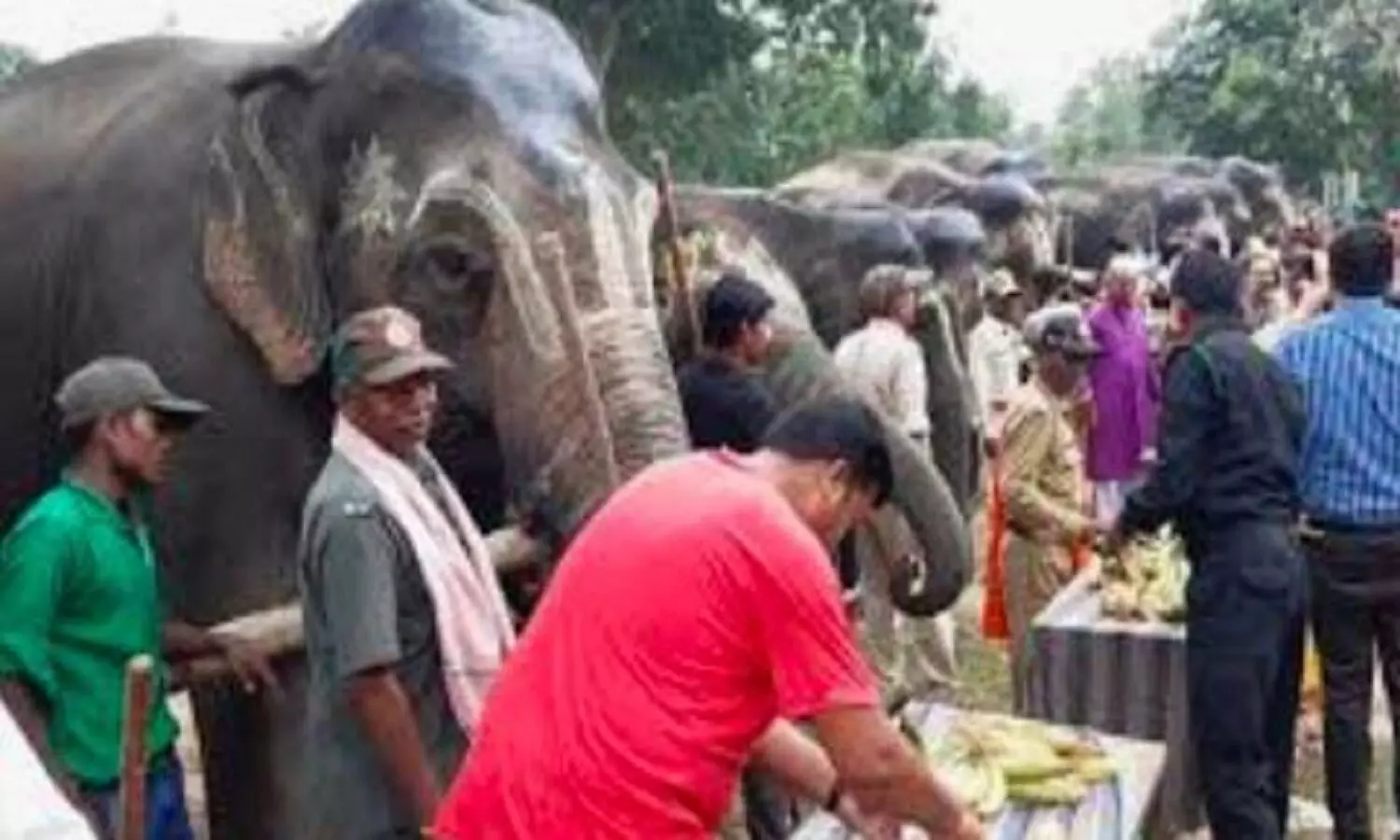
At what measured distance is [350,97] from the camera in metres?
A: 5.95

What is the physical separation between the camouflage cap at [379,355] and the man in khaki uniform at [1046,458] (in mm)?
4311

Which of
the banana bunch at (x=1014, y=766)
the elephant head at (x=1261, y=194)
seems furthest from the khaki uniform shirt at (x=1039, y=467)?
the elephant head at (x=1261, y=194)

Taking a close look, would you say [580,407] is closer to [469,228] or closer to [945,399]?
[469,228]

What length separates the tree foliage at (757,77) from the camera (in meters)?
31.7

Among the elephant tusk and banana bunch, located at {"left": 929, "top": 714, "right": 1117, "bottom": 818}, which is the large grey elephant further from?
banana bunch, located at {"left": 929, "top": 714, "right": 1117, "bottom": 818}

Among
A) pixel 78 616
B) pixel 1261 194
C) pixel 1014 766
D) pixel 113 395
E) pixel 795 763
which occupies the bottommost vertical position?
pixel 1261 194

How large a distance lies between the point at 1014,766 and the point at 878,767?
2.21m

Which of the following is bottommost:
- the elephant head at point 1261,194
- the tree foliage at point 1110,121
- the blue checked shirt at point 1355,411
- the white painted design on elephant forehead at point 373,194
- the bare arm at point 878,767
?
the tree foliage at point 1110,121

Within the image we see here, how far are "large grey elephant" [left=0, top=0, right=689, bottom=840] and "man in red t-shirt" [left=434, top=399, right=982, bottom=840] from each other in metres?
1.60

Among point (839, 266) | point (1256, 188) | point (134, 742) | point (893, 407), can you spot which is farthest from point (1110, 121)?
point (134, 742)

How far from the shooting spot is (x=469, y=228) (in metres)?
5.66

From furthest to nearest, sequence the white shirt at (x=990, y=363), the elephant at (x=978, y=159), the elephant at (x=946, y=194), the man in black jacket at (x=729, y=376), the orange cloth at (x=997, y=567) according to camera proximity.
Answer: the elephant at (x=978, y=159) < the elephant at (x=946, y=194) < the white shirt at (x=990, y=363) < the orange cloth at (x=997, y=567) < the man in black jacket at (x=729, y=376)

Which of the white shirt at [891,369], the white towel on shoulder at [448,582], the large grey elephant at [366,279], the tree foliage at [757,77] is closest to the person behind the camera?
the white towel on shoulder at [448,582]

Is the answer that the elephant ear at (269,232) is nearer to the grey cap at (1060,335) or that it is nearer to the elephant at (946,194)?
the grey cap at (1060,335)
